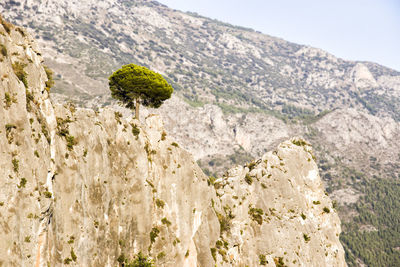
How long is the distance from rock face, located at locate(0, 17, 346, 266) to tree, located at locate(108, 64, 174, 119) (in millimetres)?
6257

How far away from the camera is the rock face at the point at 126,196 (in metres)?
32.2

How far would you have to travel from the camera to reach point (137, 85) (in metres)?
62.1

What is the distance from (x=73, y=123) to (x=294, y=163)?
56.8 metres

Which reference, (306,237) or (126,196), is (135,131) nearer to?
(126,196)

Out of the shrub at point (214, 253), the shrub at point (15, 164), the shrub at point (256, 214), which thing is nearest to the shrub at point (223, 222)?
the shrub at point (214, 253)

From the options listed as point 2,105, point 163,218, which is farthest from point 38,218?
point 163,218

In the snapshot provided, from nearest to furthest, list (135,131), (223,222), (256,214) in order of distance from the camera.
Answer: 1. (135,131)
2. (223,222)
3. (256,214)

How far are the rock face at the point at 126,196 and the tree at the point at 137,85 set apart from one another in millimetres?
6257

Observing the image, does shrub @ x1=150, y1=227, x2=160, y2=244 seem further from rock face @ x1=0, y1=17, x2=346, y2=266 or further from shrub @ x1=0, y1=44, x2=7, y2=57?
shrub @ x1=0, y1=44, x2=7, y2=57

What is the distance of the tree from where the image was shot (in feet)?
202

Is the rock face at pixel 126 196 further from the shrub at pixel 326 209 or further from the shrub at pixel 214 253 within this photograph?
the shrub at pixel 214 253

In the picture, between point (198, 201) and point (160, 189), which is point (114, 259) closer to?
point (160, 189)

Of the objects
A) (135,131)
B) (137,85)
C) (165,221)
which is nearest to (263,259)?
(165,221)

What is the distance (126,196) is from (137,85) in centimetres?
2323
